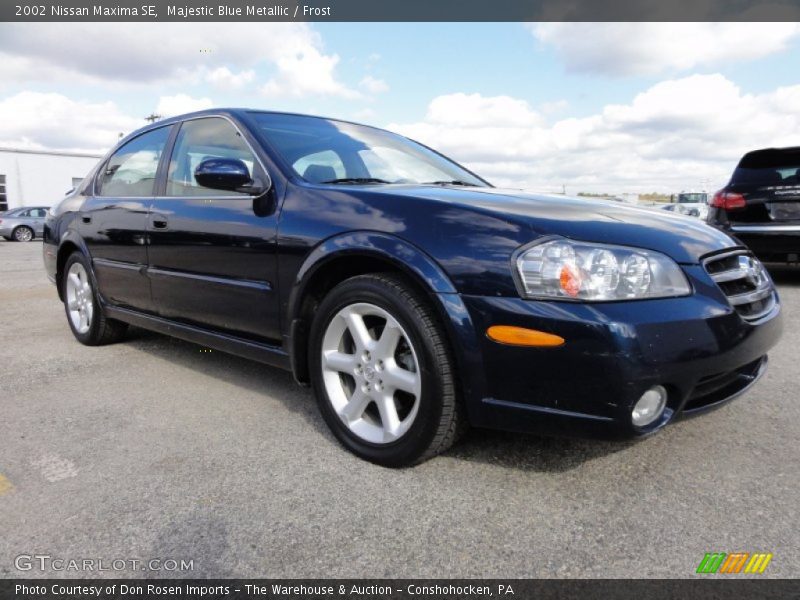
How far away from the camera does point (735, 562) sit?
5.64 feet

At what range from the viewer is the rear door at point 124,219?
3.62m

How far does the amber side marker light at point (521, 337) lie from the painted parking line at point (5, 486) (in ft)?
6.13

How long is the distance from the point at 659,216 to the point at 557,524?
53.8 inches

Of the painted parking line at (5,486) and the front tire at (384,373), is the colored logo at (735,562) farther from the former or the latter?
the painted parking line at (5,486)

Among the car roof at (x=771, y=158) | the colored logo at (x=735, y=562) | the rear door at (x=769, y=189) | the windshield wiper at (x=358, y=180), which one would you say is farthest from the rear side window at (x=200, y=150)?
the car roof at (x=771, y=158)

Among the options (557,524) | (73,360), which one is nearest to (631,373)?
(557,524)

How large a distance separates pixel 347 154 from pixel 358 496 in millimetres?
1860

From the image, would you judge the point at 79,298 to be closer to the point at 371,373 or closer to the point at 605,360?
the point at 371,373

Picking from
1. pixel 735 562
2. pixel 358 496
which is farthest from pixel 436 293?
pixel 735 562

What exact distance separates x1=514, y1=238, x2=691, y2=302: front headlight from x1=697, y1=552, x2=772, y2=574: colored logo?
0.81 metres

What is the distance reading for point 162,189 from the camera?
3.49 m

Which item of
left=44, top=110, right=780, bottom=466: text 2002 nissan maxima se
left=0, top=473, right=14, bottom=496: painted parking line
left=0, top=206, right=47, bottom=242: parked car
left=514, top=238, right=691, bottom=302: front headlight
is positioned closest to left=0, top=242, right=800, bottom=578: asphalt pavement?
left=0, top=473, right=14, bottom=496: painted parking line

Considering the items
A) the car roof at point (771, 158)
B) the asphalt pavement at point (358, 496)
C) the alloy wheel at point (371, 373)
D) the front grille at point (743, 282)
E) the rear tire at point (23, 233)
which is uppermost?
the car roof at point (771, 158)

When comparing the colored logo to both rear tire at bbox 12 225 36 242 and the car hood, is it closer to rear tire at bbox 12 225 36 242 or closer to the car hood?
the car hood
